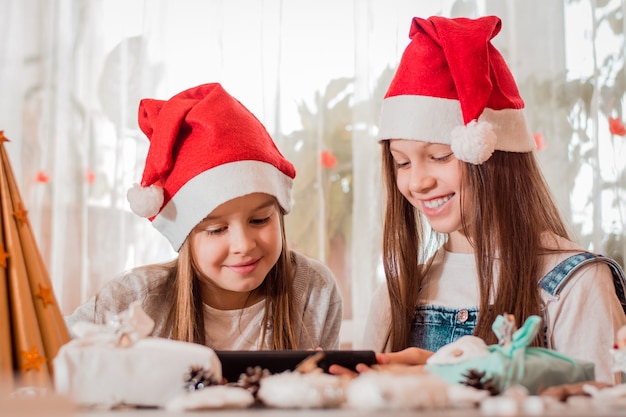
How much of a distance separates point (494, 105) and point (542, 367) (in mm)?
541

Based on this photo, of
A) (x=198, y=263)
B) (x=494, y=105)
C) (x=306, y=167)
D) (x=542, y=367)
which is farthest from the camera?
(x=306, y=167)

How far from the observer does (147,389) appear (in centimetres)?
66

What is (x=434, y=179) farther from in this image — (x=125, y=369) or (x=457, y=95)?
(x=125, y=369)

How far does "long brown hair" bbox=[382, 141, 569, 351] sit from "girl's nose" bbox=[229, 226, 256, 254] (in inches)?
9.7

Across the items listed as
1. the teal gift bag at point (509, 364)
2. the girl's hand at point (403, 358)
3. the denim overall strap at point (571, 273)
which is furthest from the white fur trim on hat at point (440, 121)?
the teal gift bag at point (509, 364)

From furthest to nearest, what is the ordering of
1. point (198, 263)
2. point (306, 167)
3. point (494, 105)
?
point (306, 167) < point (198, 263) < point (494, 105)

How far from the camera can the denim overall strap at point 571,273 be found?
1.11 meters

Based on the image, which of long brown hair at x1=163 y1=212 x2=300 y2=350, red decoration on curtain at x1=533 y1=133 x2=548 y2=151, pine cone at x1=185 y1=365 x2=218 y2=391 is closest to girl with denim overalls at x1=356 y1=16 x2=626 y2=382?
long brown hair at x1=163 y1=212 x2=300 y2=350

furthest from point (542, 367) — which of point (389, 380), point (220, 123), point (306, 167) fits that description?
point (306, 167)

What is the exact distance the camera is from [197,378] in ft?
2.20

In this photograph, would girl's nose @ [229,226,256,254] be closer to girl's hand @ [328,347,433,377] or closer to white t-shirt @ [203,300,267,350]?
white t-shirt @ [203,300,267,350]

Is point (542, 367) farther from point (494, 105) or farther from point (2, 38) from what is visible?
point (2, 38)

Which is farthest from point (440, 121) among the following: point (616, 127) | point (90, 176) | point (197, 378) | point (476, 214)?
point (90, 176)

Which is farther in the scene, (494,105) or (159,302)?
(159,302)
